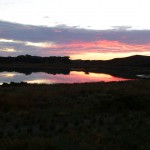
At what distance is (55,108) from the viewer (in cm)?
1806

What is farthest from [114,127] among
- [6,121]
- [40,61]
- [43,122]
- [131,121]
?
[40,61]

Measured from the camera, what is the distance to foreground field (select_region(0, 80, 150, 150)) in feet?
31.6

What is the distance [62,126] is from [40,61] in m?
165

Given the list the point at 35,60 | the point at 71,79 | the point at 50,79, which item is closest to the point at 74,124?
the point at 50,79

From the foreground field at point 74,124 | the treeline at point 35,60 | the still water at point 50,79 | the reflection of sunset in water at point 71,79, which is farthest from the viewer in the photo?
the treeline at point 35,60

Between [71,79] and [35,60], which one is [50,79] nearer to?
[71,79]

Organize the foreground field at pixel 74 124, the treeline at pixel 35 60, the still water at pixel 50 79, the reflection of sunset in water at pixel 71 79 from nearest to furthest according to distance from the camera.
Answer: the foreground field at pixel 74 124, the still water at pixel 50 79, the reflection of sunset in water at pixel 71 79, the treeline at pixel 35 60

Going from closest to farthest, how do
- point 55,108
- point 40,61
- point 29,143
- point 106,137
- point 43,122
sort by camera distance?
point 29,143 < point 106,137 < point 43,122 < point 55,108 < point 40,61

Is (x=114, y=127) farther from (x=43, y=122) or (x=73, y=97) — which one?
(x=73, y=97)

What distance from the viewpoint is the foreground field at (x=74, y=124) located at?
31.6 feet

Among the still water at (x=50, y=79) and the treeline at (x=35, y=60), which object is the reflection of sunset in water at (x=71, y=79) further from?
the treeline at (x=35, y=60)

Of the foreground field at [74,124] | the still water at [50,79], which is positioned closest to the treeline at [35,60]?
the still water at [50,79]

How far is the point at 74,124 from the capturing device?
13.6 metres

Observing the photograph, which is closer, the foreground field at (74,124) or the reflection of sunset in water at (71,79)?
the foreground field at (74,124)
